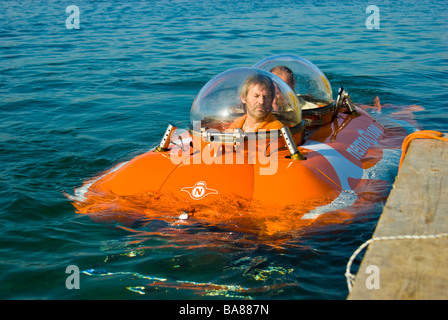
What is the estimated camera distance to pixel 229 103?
519 cm

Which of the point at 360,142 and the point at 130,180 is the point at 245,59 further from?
the point at 130,180

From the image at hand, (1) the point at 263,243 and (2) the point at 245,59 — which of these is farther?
(2) the point at 245,59

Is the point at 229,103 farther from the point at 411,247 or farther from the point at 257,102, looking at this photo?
the point at 411,247

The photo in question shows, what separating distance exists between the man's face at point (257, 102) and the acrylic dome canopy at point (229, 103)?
7 centimetres

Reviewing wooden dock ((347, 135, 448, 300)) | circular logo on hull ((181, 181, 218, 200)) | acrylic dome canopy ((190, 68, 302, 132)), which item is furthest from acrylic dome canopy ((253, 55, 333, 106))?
wooden dock ((347, 135, 448, 300))

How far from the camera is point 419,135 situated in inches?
194

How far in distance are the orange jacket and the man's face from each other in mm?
49

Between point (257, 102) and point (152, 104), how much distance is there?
4.92m

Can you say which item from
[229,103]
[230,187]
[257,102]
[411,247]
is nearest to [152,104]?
[229,103]

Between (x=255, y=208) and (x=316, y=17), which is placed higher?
(x=316, y=17)

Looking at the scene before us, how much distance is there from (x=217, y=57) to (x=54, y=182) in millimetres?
7918

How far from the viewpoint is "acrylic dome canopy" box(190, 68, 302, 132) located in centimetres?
519

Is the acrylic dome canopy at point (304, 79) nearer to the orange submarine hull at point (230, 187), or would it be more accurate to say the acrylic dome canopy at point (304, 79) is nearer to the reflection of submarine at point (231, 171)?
the reflection of submarine at point (231, 171)
